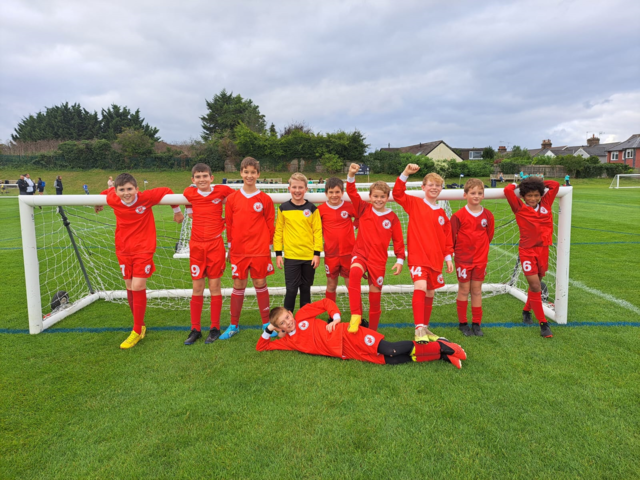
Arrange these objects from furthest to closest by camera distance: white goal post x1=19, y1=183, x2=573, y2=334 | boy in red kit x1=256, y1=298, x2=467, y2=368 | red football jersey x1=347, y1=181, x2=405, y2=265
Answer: white goal post x1=19, y1=183, x2=573, y2=334 → red football jersey x1=347, y1=181, x2=405, y2=265 → boy in red kit x1=256, y1=298, x2=467, y2=368

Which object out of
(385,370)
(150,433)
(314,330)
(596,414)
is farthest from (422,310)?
(150,433)

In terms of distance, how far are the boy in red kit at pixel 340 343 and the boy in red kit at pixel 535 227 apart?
1.32 m

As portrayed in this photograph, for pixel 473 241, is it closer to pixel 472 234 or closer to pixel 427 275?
pixel 472 234

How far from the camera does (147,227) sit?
148 inches

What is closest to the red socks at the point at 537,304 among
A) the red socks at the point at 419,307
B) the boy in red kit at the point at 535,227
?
the boy in red kit at the point at 535,227

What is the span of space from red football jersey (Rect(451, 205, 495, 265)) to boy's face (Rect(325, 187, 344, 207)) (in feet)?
3.96

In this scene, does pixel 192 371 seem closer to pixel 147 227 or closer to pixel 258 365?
pixel 258 365

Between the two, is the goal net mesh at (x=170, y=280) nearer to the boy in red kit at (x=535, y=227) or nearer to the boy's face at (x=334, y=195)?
the boy in red kit at (x=535, y=227)

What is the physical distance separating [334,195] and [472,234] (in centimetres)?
148

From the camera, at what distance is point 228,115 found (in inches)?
1892

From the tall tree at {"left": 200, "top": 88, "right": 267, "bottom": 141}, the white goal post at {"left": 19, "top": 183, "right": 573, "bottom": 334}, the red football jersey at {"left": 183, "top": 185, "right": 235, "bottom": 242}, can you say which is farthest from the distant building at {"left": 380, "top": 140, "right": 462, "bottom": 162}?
the red football jersey at {"left": 183, "top": 185, "right": 235, "bottom": 242}

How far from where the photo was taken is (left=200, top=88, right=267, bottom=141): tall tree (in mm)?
47281

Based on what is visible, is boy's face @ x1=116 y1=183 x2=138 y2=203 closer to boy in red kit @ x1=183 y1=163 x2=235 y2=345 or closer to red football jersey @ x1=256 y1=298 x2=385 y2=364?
boy in red kit @ x1=183 y1=163 x2=235 y2=345

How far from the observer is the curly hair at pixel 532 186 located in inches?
145
